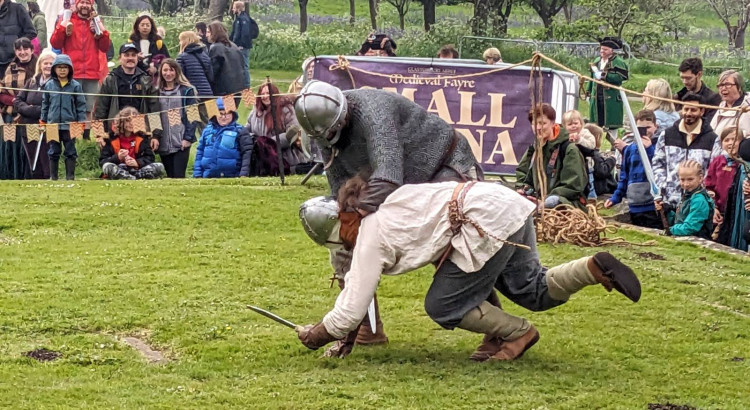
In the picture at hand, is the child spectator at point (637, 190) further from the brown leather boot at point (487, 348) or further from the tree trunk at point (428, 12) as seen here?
the tree trunk at point (428, 12)

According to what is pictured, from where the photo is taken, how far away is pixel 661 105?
1555 cm

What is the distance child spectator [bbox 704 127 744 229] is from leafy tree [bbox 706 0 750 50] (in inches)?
1188

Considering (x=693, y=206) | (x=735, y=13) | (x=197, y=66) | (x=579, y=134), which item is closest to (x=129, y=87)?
(x=197, y=66)

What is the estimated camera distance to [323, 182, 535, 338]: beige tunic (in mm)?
7344

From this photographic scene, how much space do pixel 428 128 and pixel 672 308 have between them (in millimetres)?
2836

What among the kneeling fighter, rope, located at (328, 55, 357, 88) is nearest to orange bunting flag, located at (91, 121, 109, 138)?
rope, located at (328, 55, 357, 88)

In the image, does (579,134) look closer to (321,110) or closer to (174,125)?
(174,125)

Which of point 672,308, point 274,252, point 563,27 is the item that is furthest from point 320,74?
point 563,27

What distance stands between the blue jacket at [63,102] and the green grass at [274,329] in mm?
3218

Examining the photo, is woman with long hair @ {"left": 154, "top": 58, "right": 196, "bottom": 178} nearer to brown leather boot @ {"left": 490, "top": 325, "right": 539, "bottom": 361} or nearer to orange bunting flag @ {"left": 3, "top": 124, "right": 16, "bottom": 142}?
orange bunting flag @ {"left": 3, "top": 124, "right": 16, "bottom": 142}

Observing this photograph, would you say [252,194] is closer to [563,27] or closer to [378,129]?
[378,129]

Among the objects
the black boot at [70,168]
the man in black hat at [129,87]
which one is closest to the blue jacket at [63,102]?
the man in black hat at [129,87]

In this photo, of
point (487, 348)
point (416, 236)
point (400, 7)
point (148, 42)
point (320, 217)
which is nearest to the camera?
point (416, 236)

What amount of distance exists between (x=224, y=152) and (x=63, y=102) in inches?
80.3
